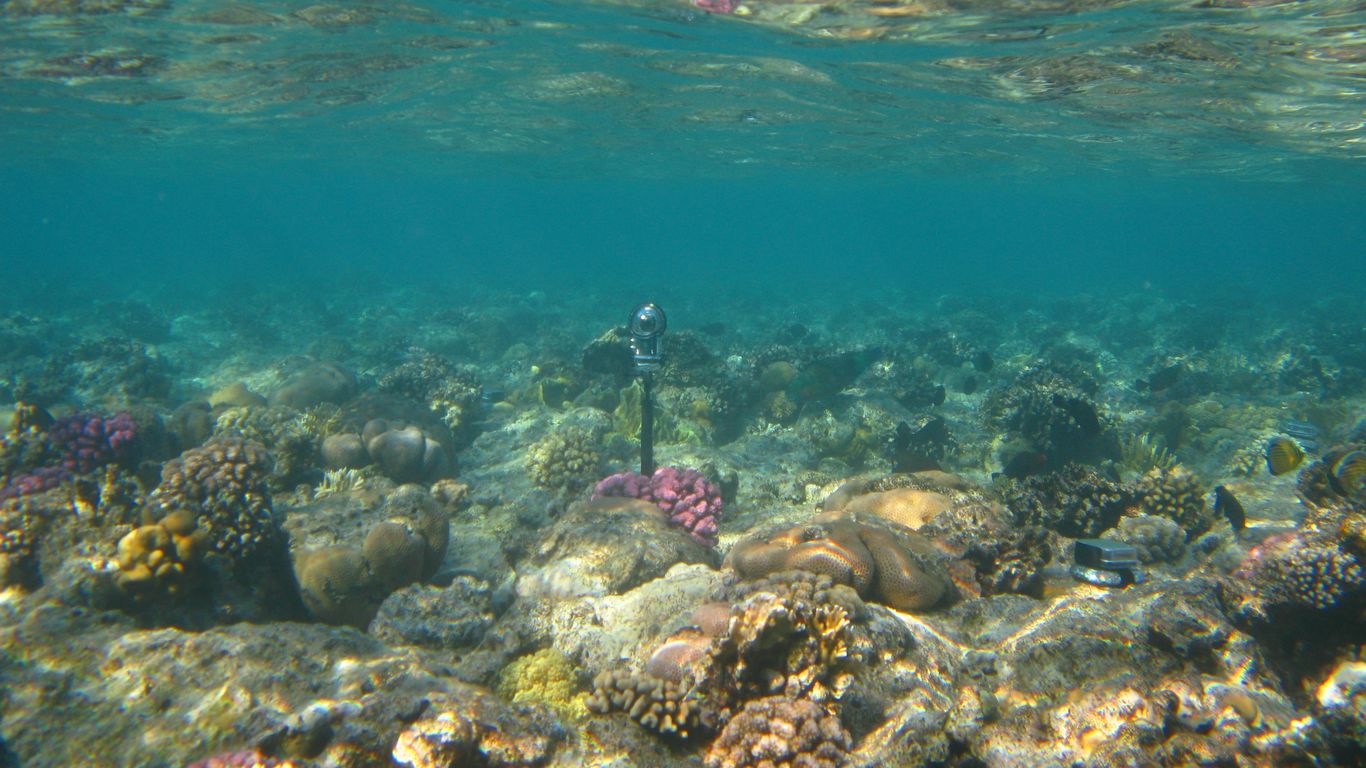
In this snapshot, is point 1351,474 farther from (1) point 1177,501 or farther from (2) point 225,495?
(2) point 225,495

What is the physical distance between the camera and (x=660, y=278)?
54.7 m

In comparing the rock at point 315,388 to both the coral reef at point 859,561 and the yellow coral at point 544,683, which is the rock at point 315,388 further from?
the coral reef at point 859,561

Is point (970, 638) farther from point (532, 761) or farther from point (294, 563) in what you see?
point (294, 563)

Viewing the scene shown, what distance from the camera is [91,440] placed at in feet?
30.7

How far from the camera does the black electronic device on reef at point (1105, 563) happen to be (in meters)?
5.66

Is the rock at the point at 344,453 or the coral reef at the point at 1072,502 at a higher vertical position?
the coral reef at the point at 1072,502

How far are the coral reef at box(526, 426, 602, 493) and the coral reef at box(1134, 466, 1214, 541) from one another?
27.3ft

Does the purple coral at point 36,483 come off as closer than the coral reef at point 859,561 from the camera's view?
No

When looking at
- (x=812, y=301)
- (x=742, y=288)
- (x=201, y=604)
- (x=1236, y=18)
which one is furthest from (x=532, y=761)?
(x=742, y=288)

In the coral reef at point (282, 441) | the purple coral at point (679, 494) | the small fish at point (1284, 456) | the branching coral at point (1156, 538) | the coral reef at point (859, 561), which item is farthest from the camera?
the coral reef at point (282, 441)

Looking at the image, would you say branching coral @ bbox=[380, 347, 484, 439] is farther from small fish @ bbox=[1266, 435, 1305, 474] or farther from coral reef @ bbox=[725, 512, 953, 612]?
small fish @ bbox=[1266, 435, 1305, 474]

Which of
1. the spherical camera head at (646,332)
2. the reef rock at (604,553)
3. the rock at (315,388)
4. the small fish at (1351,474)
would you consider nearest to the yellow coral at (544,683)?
the reef rock at (604,553)

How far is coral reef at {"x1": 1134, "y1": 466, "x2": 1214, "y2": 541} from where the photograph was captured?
8.48 m

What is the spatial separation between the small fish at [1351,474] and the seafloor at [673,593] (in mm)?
27
